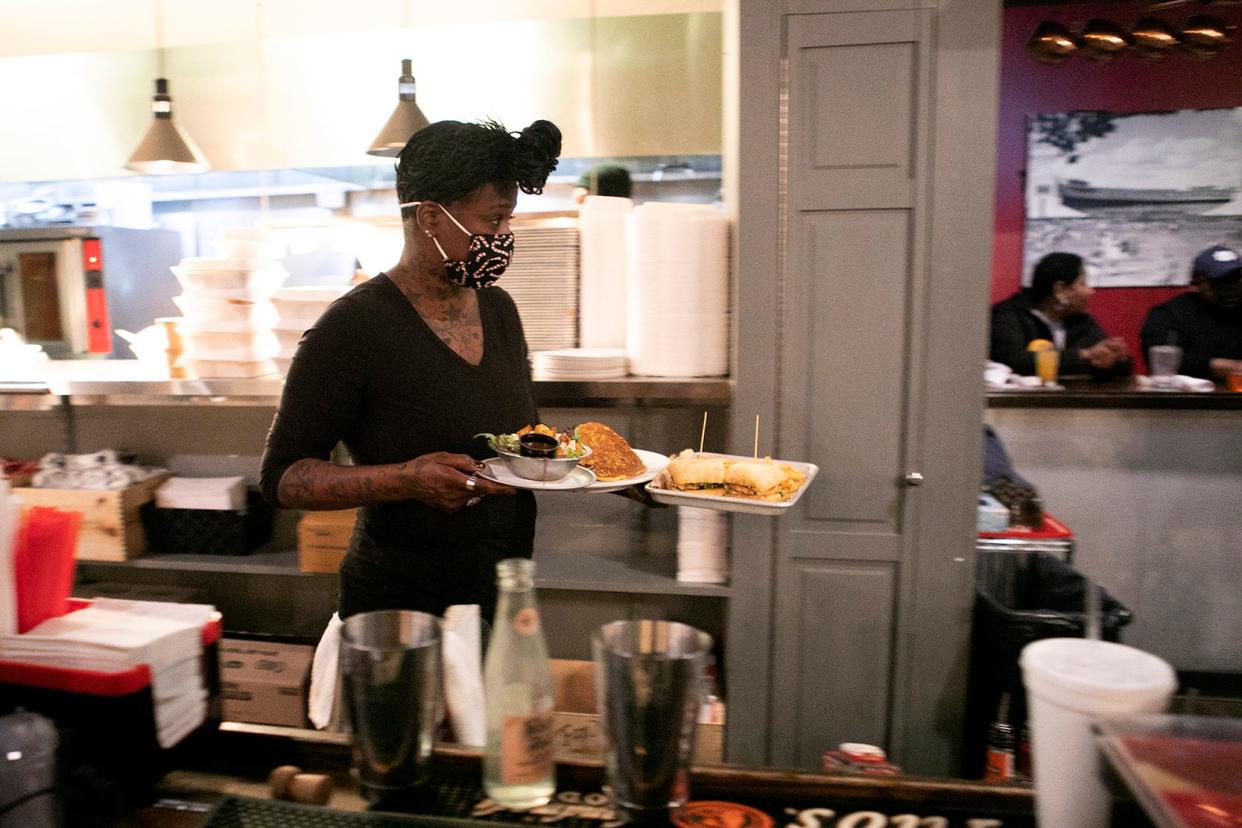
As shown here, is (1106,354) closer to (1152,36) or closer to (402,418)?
(1152,36)

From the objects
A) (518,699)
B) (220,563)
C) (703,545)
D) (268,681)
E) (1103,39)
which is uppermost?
(1103,39)

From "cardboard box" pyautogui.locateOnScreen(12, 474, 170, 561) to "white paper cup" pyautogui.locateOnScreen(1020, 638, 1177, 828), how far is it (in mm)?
3003

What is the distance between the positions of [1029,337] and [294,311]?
3.77m

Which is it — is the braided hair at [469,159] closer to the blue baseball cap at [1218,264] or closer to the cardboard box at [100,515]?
the cardboard box at [100,515]

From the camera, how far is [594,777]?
1166 mm

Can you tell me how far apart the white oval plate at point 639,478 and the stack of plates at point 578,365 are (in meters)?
0.36

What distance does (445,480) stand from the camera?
1624 mm

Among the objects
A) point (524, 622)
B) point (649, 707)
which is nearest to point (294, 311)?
point (524, 622)

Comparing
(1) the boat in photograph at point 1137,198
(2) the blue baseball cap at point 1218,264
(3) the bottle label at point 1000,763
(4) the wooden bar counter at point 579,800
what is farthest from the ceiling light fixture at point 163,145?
(1) the boat in photograph at point 1137,198

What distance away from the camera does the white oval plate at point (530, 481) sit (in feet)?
5.57

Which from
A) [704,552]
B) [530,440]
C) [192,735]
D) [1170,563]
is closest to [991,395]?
[1170,563]

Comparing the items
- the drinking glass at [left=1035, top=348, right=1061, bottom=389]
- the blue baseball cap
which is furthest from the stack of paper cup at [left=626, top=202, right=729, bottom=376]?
the blue baseball cap

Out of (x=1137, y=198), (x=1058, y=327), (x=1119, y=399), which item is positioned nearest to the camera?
(x=1119, y=399)

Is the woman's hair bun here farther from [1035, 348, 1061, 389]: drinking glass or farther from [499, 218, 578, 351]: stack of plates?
[1035, 348, 1061, 389]: drinking glass
